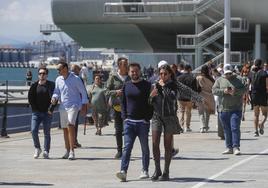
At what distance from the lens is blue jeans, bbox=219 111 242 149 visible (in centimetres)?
1778

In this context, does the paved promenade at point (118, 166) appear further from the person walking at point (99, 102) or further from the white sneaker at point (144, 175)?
the person walking at point (99, 102)

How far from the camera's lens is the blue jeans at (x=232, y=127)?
58.3 ft

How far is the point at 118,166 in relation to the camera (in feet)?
51.8

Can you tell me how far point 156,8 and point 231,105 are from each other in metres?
42.6

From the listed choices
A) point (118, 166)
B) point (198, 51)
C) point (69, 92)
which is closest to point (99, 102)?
point (69, 92)

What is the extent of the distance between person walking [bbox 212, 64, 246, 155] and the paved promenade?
0.35m

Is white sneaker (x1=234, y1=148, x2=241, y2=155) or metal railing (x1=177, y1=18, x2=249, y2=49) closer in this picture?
white sneaker (x1=234, y1=148, x2=241, y2=155)

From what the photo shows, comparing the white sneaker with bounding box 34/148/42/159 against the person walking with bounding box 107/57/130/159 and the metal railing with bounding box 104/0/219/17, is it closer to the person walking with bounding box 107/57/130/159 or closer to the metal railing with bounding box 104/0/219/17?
the person walking with bounding box 107/57/130/159

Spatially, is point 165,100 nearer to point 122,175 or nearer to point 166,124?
point 166,124

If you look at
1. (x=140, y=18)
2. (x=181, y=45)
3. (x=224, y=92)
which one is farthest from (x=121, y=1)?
(x=224, y=92)

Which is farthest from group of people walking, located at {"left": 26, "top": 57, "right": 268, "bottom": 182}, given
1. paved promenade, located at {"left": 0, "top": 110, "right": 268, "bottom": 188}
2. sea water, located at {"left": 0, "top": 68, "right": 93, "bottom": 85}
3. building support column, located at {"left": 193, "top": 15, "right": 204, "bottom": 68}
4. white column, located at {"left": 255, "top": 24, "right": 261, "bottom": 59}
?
sea water, located at {"left": 0, "top": 68, "right": 93, "bottom": 85}

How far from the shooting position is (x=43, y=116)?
57.4 feet

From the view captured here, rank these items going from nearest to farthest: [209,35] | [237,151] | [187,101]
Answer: [237,151] → [187,101] → [209,35]

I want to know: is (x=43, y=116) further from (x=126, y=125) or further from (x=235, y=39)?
(x=235, y=39)
